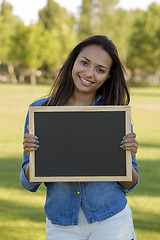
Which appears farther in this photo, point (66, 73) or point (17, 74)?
point (17, 74)

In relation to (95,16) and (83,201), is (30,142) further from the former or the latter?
(95,16)

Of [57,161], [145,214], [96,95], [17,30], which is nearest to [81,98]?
[96,95]

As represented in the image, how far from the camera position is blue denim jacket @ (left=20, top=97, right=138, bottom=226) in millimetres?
2469

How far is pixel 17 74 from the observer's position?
266 ft

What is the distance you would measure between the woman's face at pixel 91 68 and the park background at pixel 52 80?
296cm

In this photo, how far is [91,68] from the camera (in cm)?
255

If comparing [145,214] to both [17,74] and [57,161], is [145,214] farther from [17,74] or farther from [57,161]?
[17,74]

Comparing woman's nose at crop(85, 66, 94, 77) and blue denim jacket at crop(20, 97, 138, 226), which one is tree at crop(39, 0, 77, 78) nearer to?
woman's nose at crop(85, 66, 94, 77)

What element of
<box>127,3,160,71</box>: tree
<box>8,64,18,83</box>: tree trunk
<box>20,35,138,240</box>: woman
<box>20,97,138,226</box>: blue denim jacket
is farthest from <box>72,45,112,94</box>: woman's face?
<box>8,64,18,83</box>: tree trunk

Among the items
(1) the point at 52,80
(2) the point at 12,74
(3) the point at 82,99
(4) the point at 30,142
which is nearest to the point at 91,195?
(4) the point at 30,142

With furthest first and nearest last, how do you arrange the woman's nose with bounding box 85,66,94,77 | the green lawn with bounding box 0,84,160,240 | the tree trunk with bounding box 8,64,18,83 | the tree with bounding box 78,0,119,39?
the tree with bounding box 78,0,119,39, the tree trunk with bounding box 8,64,18,83, the green lawn with bounding box 0,84,160,240, the woman's nose with bounding box 85,66,94,77

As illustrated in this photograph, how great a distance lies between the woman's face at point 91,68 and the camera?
2.55 m

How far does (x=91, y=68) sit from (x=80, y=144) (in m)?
0.50

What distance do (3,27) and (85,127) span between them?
65.3 meters
